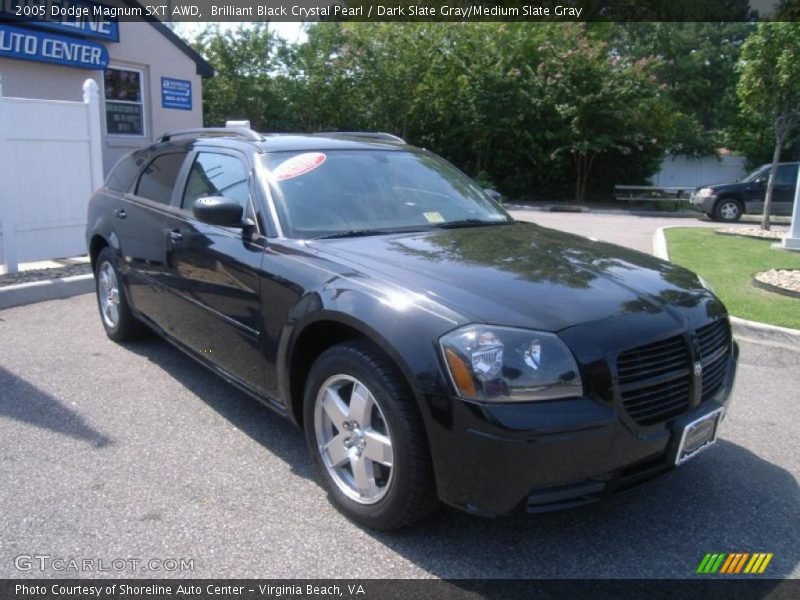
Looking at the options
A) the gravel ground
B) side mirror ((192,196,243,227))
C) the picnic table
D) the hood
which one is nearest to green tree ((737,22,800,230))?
the gravel ground

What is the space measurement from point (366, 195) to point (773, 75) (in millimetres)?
12527

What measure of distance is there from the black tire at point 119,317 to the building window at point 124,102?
31.3ft

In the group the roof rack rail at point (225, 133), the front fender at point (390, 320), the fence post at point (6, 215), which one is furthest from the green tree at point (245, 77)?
the front fender at point (390, 320)

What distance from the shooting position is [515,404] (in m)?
2.56

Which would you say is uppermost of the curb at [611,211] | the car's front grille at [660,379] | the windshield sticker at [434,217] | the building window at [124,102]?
the building window at [124,102]

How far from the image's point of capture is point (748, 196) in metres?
18.4

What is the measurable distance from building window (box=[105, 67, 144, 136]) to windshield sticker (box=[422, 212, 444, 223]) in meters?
12.2

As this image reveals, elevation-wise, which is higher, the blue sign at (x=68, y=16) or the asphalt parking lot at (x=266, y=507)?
the blue sign at (x=68, y=16)

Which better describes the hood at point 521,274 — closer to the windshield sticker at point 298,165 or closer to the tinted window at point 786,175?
the windshield sticker at point 298,165

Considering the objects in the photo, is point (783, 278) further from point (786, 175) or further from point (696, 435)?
point (786, 175)

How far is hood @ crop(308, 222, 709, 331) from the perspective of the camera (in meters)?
2.81

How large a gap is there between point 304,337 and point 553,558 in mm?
1481

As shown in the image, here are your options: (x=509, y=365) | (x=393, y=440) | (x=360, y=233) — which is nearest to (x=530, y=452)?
(x=509, y=365)

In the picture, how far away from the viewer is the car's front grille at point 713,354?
10.1 feet
